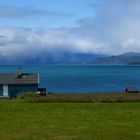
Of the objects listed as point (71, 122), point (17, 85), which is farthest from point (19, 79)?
point (71, 122)

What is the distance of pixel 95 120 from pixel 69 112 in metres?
2.64

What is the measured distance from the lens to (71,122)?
1633cm

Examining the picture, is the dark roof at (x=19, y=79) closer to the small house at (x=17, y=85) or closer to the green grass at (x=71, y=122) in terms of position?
the small house at (x=17, y=85)

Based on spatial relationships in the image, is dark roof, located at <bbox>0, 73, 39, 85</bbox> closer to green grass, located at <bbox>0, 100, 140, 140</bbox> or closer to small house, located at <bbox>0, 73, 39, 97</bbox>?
small house, located at <bbox>0, 73, 39, 97</bbox>

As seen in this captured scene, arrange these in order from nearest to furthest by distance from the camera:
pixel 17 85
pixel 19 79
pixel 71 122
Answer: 1. pixel 71 122
2. pixel 17 85
3. pixel 19 79

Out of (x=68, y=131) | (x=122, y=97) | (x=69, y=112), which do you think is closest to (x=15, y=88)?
(x=122, y=97)

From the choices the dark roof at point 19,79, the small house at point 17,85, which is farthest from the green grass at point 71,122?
the dark roof at point 19,79

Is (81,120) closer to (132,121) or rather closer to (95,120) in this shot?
(95,120)

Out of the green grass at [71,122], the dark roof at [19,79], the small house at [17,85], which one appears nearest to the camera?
the green grass at [71,122]

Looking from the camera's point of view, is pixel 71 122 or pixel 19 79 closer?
pixel 71 122

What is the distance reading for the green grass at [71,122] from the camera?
44.2 feet

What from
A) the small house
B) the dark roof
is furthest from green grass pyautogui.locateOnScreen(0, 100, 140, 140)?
the dark roof

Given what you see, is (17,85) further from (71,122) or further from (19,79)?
(71,122)

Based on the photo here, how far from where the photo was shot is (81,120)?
16.9 metres
